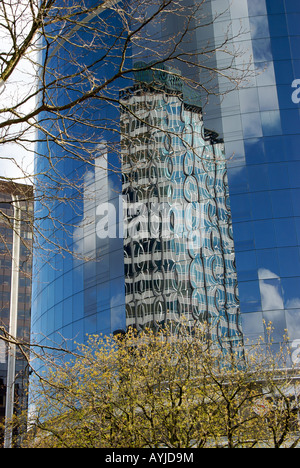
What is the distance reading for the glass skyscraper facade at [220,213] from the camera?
4481 centimetres

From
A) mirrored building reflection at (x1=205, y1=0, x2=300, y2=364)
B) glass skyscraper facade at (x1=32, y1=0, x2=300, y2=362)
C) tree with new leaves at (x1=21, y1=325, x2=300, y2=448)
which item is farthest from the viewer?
glass skyscraper facade at (x1=32, y1=0, x2=300, y2=362)

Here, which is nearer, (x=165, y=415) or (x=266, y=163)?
(x=165, y=415)

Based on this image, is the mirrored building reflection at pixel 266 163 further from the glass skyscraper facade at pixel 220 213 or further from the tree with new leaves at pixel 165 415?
the tree with new leaves at pixel 165 415

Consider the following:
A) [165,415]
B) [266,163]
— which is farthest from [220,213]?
[165,415]

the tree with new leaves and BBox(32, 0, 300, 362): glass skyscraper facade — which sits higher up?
BBox(32, 0, 300, 362): glass skyscraper facade

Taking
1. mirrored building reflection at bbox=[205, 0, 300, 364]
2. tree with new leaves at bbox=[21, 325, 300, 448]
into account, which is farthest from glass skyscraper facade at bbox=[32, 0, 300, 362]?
tree with new leaves at bbox=[21, 325, 300, 448]

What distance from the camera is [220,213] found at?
47.5 m

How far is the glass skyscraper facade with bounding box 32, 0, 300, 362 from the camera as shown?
44812mm

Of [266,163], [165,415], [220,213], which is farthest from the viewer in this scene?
[266,163]

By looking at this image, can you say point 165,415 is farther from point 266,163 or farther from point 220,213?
point 266,163

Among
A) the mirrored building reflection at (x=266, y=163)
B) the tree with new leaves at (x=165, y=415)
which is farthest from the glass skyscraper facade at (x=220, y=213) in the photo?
the tree with new leaves at (x=165, y=415)

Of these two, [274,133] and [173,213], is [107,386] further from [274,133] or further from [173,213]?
[274,133]

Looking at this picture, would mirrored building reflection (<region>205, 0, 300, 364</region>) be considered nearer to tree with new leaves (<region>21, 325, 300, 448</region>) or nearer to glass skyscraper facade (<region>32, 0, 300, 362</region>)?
glass skyscraper facade (<region>32, 0, 300, 362</region>)

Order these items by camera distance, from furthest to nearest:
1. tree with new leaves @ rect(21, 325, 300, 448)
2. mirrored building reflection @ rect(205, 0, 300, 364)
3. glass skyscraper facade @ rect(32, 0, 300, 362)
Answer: glass skyscraper facade @ rect(32, 0, 300, 362)
mirrored building reflection @ rect(205, 0, 300, 364)
tree with new leaves @ rect(21, 325, 300, 448)
